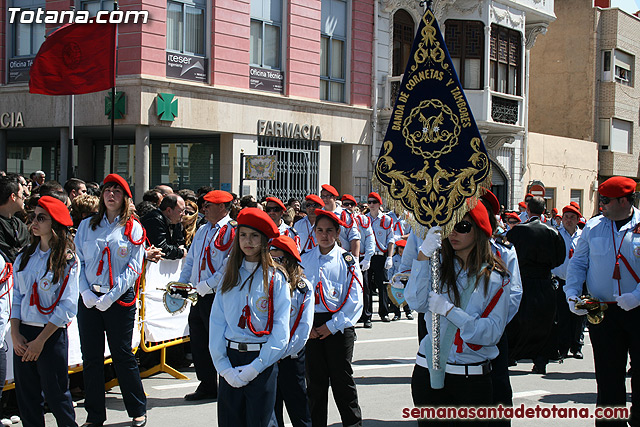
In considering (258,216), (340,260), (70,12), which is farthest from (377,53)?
(258,216)

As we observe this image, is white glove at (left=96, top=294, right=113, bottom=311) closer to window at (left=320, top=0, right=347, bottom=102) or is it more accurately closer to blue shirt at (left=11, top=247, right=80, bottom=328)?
blue shirt at (left=11, top=247, right=80, bottom=328)

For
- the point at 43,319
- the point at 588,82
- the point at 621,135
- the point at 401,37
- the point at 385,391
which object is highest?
the point at 588,82

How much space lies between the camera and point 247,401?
461cm

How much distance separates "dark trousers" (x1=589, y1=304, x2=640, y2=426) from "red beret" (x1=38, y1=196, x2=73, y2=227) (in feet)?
14.0

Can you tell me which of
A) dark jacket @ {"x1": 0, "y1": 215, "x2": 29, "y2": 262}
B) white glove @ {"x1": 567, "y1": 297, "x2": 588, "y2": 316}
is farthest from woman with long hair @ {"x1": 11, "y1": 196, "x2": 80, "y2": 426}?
white glove @ {"x1": 567, "y1": 297, "x2": 588, "y2": 316}

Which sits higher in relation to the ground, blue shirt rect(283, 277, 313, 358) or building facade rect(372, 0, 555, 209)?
building facade rect(372, 0, 555, 209)

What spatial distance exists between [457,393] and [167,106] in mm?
15287

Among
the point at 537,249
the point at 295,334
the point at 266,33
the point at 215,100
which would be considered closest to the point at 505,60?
the point at 266,33

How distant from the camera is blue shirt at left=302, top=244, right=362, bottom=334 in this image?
627 cm

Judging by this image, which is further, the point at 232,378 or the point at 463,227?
the point at 463,227

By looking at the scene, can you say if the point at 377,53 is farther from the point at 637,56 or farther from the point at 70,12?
the point at 637,56

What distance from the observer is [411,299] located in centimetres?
477

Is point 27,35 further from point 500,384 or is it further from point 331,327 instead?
point 500,384

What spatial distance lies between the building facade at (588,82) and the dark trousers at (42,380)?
33893 mm
